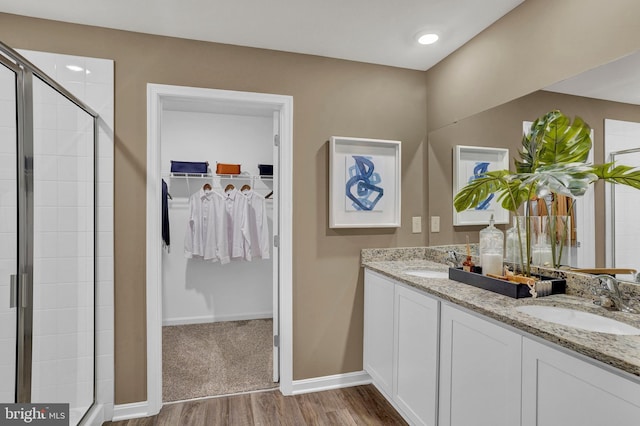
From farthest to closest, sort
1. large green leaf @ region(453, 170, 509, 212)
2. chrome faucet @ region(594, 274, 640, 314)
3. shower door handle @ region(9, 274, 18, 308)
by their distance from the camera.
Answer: large green leaf @ region(453, 170, 509, 212) < shower door handle @ region(9, 274, 18, 308) < chrome faucet @ region(594, 274, 640, 314)

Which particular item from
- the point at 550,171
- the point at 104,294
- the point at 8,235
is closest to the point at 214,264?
the point at 104,294

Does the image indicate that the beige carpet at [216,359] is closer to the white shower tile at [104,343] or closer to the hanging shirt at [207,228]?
the white shower tile at [104,343]

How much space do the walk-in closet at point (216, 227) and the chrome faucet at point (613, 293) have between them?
2.63 m

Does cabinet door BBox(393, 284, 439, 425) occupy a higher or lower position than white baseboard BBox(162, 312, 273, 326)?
higher

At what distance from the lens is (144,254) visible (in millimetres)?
2180

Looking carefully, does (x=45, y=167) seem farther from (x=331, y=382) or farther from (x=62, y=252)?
(x=331, y=382)

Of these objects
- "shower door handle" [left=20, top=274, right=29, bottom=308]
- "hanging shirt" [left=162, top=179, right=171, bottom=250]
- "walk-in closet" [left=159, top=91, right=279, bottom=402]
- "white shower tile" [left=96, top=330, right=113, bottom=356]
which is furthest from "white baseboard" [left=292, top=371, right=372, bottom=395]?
"hanging shirt" [left=162, top=179, right=171, bottom=250]

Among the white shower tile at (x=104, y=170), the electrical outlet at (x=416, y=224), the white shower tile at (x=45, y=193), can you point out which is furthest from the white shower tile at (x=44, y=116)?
the electrical outlet at (x=416, y=224)

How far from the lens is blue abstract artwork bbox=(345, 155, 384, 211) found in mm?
2504

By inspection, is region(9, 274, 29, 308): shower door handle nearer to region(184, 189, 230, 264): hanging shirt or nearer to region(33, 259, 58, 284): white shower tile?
region(33, 259, 58, 284): white shower tile

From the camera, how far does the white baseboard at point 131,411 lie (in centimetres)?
212

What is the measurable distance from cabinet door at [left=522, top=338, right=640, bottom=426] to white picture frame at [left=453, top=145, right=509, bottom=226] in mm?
1025

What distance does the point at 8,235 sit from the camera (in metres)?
1.41

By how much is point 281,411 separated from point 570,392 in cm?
172
